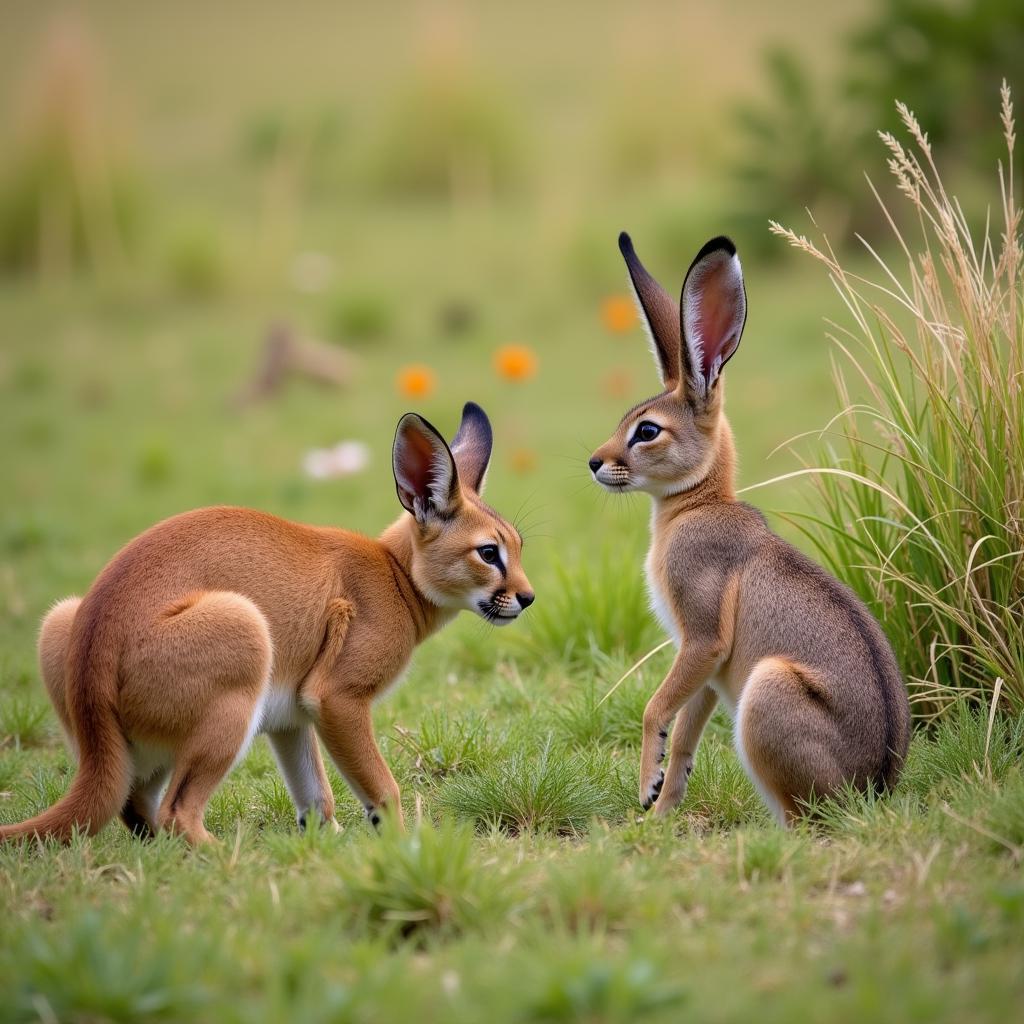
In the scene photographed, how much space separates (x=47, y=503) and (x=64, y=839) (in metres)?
6.35

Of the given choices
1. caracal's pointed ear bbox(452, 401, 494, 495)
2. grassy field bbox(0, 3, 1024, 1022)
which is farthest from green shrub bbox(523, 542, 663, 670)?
caracal's pointed ear bbox(452, 401, 494, 495)

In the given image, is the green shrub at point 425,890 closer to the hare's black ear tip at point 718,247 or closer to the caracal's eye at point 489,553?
the caracal's eye at point 489,553

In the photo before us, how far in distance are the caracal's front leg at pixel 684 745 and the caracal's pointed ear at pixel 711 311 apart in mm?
1262

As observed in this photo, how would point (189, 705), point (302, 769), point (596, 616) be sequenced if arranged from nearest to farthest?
point (189, 705) < point (302, 769) < point (596, 616)

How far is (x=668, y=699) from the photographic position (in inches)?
200

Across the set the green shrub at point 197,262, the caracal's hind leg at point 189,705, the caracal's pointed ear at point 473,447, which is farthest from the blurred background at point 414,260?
the caracal's hind leg at point 189,705

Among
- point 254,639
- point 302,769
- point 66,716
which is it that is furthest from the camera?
point 302,769

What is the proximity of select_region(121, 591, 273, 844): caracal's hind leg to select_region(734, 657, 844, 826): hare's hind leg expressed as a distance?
71.7 inches

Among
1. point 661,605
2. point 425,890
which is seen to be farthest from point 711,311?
point 425,890

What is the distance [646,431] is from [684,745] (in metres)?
1.29

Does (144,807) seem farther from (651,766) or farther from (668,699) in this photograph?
(668,699)

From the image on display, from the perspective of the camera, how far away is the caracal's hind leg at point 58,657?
5023mm

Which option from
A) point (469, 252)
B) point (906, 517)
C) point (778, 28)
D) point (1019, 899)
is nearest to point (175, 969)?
point (1019, 899)

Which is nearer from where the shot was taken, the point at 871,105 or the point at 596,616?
the point at 596,616
